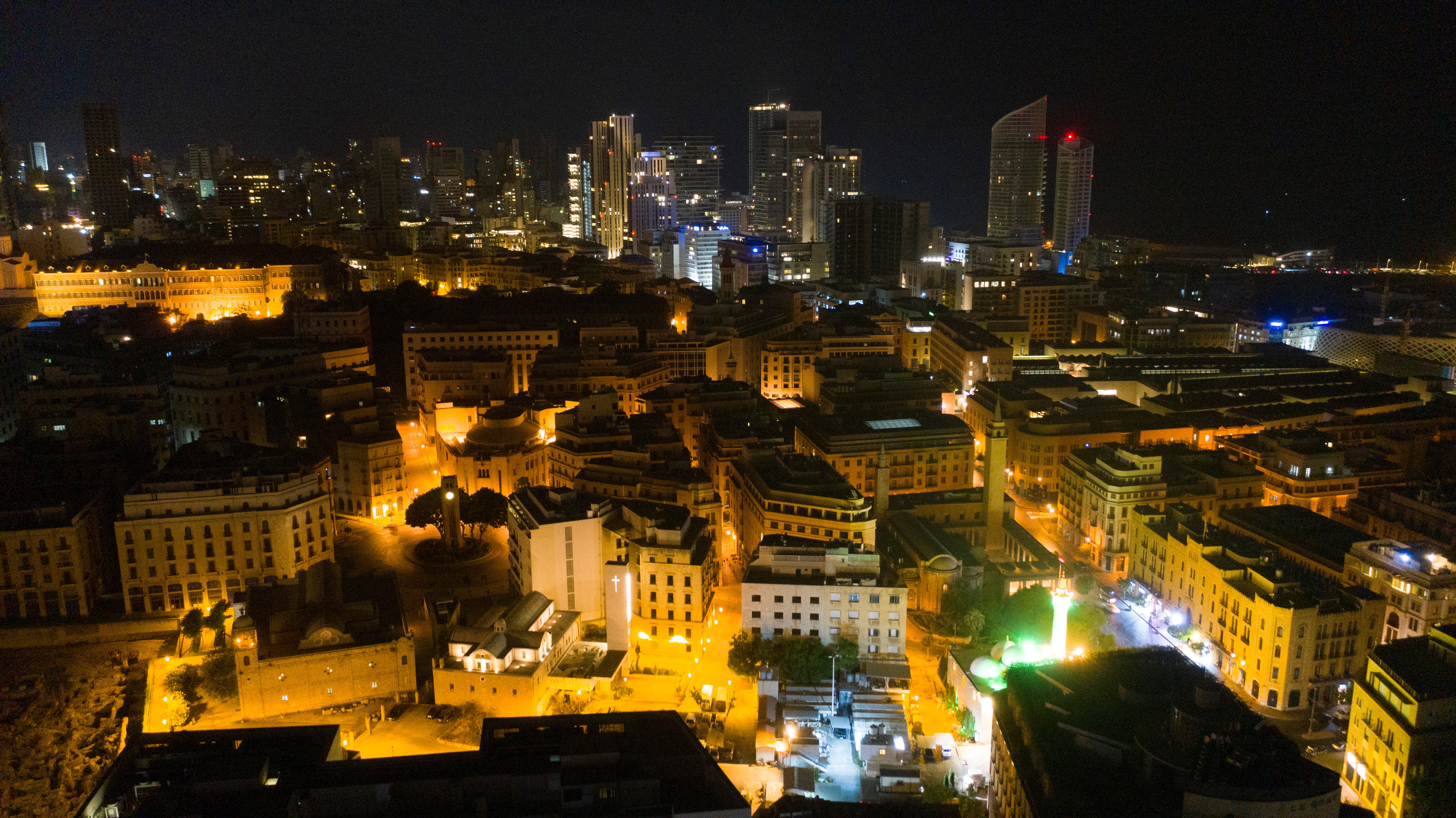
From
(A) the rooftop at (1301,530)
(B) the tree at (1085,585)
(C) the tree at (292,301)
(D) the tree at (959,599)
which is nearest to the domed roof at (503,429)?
(D) the tree at (959,599)

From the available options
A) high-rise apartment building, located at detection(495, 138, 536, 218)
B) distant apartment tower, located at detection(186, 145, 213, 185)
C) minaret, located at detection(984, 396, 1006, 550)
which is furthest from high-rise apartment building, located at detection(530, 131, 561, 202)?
minaret, located at detection(984, 396, 1006, 550)

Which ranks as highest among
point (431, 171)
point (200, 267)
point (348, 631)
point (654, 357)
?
point (431, 171)

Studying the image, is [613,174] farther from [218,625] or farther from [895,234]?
[218,625]

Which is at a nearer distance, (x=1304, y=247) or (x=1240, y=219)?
(x=1304, y=247)

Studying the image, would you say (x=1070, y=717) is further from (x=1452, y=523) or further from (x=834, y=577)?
(x=1452, y=523)

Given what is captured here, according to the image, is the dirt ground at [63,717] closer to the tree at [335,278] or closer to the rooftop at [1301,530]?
the rooftop at [1301,530]

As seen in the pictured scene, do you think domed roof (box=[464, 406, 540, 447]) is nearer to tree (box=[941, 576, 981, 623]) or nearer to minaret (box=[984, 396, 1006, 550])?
minaret (box=[984, 396, 1006, 550])

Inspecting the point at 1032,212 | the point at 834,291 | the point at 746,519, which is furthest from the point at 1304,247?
the point at 746,519
